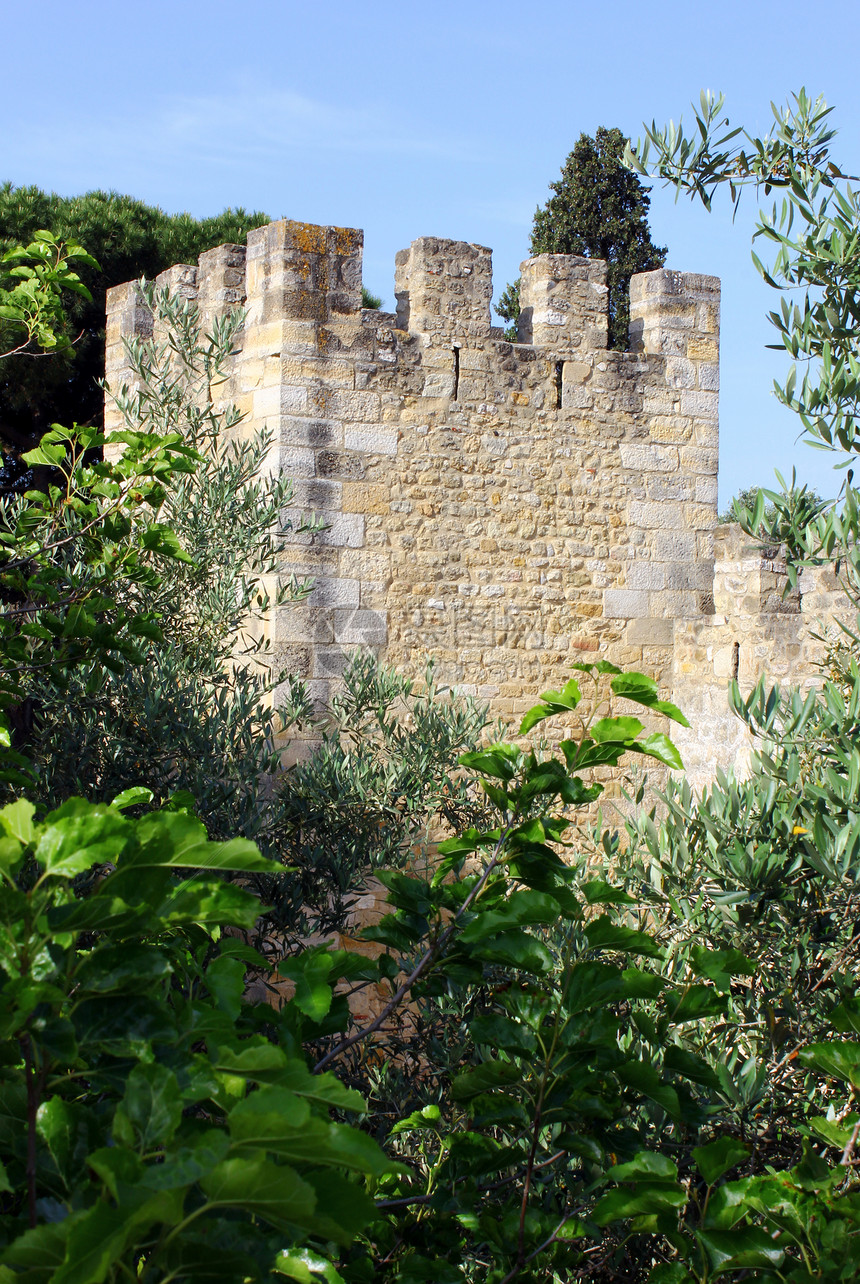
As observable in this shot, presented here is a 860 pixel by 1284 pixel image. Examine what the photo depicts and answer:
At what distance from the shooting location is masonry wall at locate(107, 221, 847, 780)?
671 centimetres

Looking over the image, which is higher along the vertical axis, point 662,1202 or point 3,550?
point 3,550

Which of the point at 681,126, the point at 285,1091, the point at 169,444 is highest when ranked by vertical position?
the point at 681,126

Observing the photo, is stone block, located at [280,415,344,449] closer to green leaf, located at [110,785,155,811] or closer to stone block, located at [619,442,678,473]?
stone block, located at [619,442,678,473]

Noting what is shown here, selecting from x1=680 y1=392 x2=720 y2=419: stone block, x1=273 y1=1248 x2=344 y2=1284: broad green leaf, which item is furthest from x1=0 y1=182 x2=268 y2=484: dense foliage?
x1=273 y1=1248 x2=344 y2=1284: broad green leaf

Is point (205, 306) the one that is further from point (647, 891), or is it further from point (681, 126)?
point (647, 891)

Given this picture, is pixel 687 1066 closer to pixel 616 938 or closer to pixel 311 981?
pixel 616 938

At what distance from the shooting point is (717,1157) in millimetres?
1927

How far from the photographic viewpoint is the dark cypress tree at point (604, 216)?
68.1 feet

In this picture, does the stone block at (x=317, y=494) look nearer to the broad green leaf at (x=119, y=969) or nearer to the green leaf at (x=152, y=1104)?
the broad green leaf at (x=119, y=969)

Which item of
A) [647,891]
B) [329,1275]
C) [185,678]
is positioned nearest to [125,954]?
[329,1275]

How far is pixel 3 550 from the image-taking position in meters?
3.71

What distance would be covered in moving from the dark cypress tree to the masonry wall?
1366 centimetres

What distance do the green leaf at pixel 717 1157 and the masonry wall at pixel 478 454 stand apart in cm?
464

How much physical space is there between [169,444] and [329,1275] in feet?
8.40
